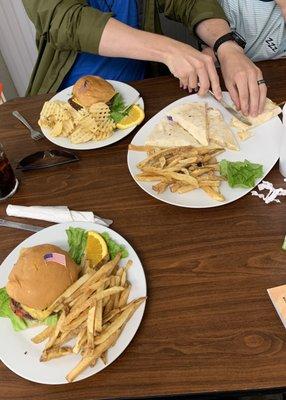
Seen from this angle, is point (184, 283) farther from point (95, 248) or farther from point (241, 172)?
point (241, 172)

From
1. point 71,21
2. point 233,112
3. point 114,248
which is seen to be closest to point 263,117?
point 233,112

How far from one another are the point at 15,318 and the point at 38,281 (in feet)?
0.39

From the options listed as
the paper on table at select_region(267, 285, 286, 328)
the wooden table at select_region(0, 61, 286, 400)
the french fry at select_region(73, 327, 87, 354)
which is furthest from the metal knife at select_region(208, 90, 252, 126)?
the french fry at select_region(73, 327, 87, 354)

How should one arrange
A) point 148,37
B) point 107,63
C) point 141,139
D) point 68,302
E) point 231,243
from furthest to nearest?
point 107,63, point 148,37, point 141,139, point 231,243, point 68,302

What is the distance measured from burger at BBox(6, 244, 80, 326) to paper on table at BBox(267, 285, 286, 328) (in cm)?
44

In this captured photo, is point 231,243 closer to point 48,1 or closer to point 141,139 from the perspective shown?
point 141,139

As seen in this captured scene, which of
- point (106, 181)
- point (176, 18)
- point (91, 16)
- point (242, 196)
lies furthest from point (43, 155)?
point (176, 18)

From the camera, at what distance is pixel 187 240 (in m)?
1.03

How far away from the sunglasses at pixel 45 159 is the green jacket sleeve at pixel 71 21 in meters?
0.43

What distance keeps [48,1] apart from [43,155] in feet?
1.92

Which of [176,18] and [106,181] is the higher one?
[176,18]

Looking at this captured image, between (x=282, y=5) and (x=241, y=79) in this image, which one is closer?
(x=241, y=79)

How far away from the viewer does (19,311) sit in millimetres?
909

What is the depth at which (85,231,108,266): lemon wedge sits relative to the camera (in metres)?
1.00
